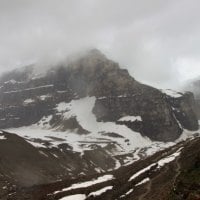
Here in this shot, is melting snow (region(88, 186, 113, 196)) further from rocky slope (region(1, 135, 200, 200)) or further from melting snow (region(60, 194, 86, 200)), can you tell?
melting snow (region(60, 194, 86, 200))

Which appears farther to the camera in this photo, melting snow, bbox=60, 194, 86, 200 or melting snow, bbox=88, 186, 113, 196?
melting snow, bbox=88, 186, 113, 196

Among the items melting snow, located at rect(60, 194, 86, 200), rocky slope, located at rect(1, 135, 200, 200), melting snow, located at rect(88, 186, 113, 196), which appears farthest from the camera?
melting snow, located at rect(88, 186, 113, 196)

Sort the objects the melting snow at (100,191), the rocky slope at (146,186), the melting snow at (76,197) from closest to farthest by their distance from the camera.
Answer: the rocky slope at (146,186) < the melting snow at (76,197) < the melting snow at (100,191)

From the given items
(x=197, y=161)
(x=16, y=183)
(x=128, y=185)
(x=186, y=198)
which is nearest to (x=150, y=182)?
(x=128, y=185)

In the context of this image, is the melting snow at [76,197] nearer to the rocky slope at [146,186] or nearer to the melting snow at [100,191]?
the rocky slope at [146,186]

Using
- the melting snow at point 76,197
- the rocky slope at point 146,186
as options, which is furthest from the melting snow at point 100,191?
the melting snow at point 76,197

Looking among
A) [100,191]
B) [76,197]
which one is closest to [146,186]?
Result: [100,191]

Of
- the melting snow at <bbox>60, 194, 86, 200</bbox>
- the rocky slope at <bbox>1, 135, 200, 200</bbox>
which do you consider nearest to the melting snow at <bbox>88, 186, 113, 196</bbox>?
the rocky slope at <bbox>1, 135, 200, 200</bbox>

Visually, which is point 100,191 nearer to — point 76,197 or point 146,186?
point 76,197

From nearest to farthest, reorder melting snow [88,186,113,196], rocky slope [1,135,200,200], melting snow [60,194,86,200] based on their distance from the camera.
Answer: rocky slope [1,135,200,200]
melting snow [60,194,86,200]
melting snow [88,186,113,196]

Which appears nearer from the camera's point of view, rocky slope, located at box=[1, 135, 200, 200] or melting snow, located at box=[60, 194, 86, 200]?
rocky slope, located at box=[1, 135, 200, 200]

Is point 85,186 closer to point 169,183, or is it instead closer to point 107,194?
point 107,194

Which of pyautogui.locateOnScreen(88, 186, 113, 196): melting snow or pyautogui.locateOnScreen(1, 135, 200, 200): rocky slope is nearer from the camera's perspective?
pyautogui.locateOnScreen(1, 135, 200, 200): rocky slope

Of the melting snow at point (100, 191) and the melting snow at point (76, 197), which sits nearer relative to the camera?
the melting snow at point (76, 197)
